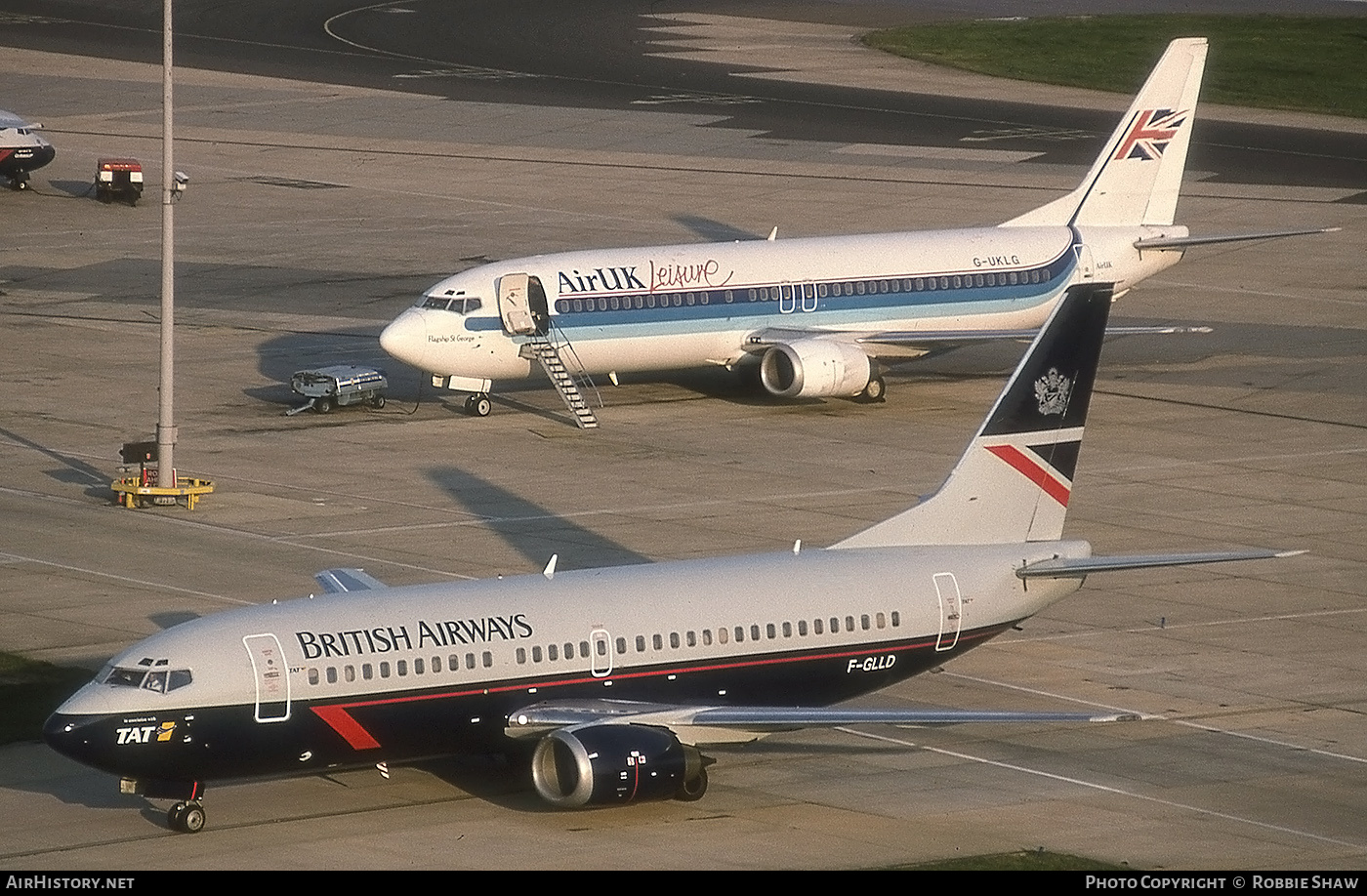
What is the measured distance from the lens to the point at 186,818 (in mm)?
33312

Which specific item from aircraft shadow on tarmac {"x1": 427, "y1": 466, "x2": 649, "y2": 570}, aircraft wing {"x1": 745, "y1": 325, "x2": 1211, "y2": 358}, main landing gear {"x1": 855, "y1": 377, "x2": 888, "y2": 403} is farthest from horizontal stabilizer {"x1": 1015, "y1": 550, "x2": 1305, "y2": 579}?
main landing gear {"x1": 855, "y1": 377, "x2": 888, "y2": 403}

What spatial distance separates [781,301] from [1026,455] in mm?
25599

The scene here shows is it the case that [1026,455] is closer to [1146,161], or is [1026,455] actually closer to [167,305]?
[167,305]

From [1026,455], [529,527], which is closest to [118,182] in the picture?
[529,527]

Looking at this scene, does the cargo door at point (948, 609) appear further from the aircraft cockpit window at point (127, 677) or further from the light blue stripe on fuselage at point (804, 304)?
the light blue stripe on fuselage at point (804, 304)

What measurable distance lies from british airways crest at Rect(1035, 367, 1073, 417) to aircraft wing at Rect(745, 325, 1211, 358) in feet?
80.6

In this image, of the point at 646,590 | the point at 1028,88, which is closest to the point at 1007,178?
the point at 1028,88

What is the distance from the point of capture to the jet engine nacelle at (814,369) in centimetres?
6269

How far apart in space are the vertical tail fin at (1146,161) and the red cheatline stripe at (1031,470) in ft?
97.4

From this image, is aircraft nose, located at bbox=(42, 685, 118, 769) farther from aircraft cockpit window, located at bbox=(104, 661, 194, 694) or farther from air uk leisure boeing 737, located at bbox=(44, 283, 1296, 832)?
aircraft cockpit window, located at bbox=(104, 661, 194, 694)

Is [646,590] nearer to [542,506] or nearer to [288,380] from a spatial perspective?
[542,506]

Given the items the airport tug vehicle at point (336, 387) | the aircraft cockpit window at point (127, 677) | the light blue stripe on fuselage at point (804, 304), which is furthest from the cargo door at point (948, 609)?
the airport tug vehicle at point (336, 387)

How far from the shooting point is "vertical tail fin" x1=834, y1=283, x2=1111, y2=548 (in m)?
38.5

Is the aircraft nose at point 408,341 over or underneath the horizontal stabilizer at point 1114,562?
over
